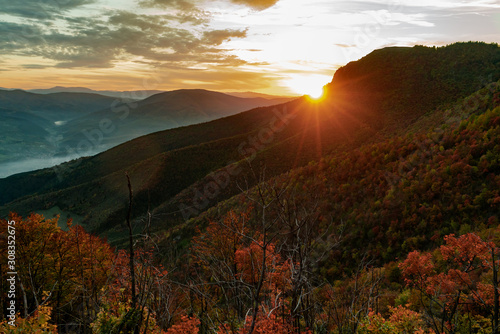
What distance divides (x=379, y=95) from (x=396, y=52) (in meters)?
30.7

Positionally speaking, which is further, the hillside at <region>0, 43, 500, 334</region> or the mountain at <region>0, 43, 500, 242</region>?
the mountain at <region>0, 43, 500, 242</region>

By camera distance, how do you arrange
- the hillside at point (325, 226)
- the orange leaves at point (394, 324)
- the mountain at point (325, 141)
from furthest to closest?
the mountain at point (325, 141)
the orange leaves at point (394, 324)
the hillside at point (325, 226)

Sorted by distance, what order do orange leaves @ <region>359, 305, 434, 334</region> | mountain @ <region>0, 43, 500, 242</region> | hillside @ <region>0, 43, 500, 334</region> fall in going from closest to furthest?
hillside @ <region>0, 43, 500, 334</region>, orange leaves @ <region>359, 305, 434, 334</region>, mountain @ <region>0, 43, 500, 242</region>

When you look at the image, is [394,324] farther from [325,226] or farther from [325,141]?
[325,141]

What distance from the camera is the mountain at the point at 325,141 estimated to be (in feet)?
188

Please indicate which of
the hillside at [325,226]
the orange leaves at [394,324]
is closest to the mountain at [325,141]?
the hillside at [325,226]

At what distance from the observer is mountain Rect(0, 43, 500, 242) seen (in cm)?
5738

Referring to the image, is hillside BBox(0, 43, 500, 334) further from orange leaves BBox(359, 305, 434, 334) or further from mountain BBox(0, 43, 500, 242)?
Result: mountain BBox(0, 43, 500, 242)

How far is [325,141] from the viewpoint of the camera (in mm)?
69250

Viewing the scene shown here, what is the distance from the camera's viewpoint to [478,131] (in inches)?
1051

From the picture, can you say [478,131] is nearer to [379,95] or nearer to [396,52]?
[379,95]

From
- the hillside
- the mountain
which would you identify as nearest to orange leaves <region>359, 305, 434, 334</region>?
the hillside

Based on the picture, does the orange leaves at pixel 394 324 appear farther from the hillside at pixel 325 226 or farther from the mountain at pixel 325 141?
the mountain at pixel 325 141

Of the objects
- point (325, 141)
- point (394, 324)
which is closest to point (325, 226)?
point (394, 324)
